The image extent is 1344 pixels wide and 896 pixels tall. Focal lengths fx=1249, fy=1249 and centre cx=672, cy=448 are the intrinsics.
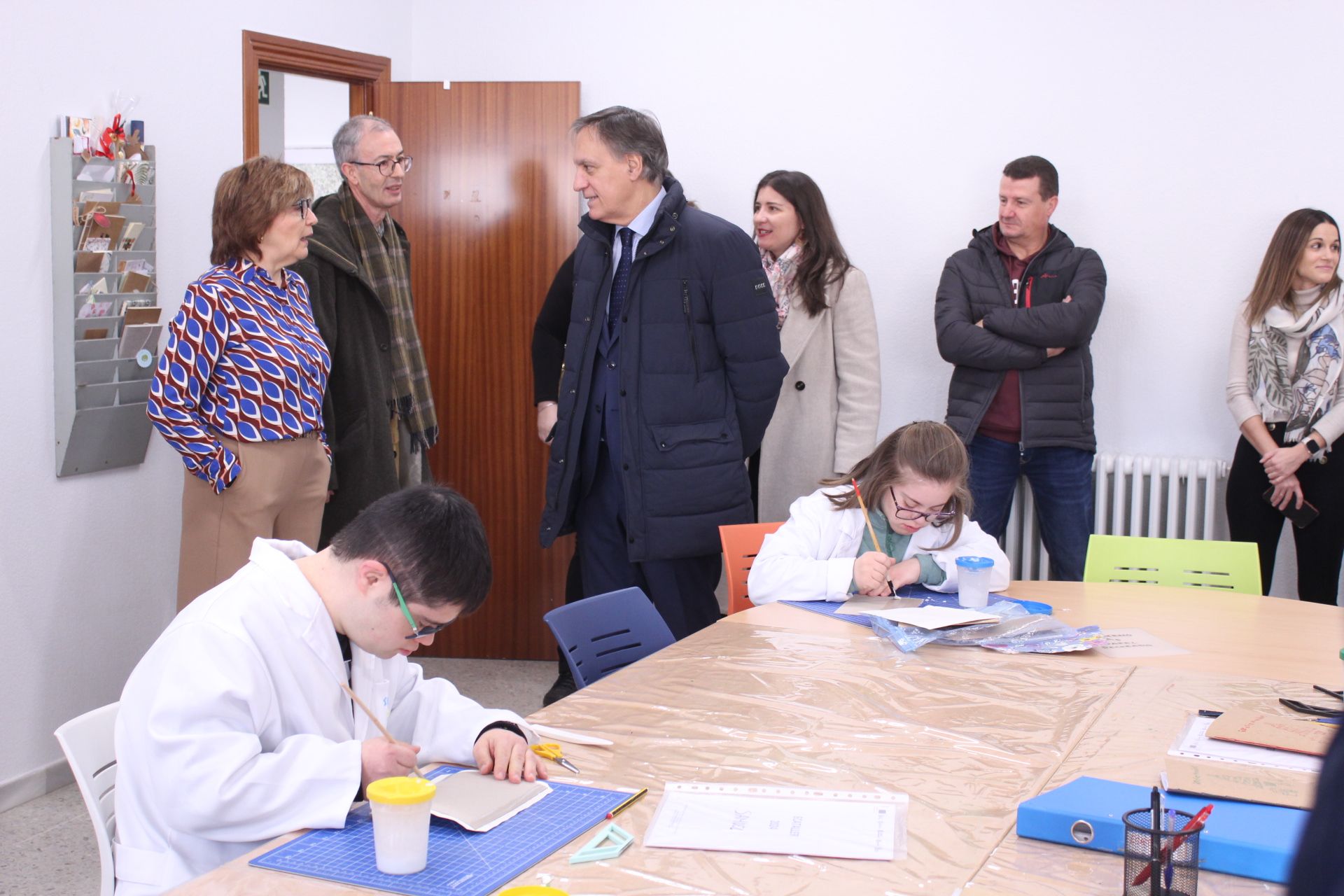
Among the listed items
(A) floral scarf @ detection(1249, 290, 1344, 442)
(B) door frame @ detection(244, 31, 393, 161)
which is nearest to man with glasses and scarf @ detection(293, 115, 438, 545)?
(B) door frame @ detection(244, 31, 393, 161)

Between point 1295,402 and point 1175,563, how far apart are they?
3.93 feet

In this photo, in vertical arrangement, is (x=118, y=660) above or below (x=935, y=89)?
below

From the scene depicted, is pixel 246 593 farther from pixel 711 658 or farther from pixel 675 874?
pixel 711 658

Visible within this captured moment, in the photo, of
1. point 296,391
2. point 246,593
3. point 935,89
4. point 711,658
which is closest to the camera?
→ point 246,593

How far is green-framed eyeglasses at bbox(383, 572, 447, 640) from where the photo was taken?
1.72 m

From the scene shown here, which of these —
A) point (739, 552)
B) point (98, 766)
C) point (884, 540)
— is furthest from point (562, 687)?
point (98, 766)

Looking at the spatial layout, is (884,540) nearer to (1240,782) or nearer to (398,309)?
(1240,782)

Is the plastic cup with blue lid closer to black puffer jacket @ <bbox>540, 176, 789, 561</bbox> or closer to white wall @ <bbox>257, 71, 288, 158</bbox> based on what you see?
black puffer jacket @ <bbox>540, 176, 789, 561</bbox>

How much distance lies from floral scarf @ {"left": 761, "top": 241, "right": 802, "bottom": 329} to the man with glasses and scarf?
128 centimetres

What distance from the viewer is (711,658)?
2438 mm

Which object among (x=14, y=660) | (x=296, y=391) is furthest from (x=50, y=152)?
(x=14, y=660)

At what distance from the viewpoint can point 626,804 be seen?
1.68 m

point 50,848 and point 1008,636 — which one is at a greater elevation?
point 1008,636

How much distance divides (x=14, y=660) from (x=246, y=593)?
217cm
